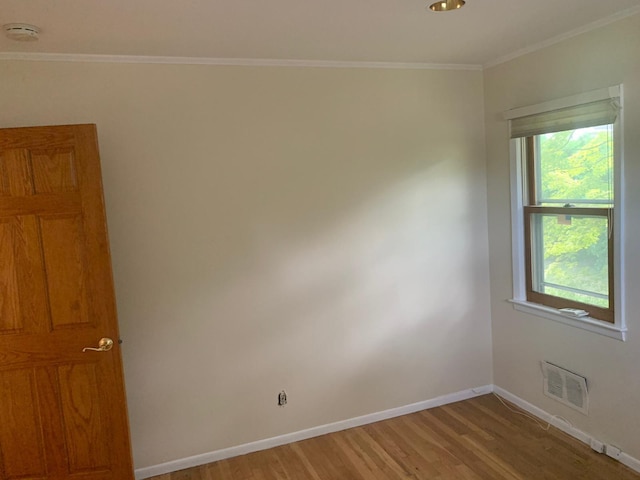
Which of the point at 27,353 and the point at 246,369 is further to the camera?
the point at 246,369

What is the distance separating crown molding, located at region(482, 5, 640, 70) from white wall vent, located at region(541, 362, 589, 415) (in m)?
2.11

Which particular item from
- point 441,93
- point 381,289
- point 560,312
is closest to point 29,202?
point 381,289

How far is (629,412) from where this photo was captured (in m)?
2.84

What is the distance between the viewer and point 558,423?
3.32 meters

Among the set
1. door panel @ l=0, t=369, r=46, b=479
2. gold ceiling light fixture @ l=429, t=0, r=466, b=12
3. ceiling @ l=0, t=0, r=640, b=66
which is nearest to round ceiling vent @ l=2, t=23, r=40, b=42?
ceiling @ l=0, t=0, r=640, b=66

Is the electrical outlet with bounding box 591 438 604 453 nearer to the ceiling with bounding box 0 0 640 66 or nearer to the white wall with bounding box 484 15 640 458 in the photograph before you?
the white wall with bounding box 484 15 640 458

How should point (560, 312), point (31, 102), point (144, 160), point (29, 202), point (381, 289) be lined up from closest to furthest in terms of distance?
1. point (29, 202)
2. point (31, 102)
3. point (144, 160)
4. point (560, 312)
5. point (381, 289)

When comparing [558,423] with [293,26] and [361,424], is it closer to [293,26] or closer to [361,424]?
[361,424]

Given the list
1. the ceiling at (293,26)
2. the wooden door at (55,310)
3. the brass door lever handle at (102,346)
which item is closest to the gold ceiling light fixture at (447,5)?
the ceiling at (293,26)

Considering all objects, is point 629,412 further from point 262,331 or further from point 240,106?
point 240,106

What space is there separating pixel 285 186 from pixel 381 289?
3.36ft

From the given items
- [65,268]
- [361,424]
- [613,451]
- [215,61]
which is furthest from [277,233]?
[613,451]

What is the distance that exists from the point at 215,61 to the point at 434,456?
2816mm

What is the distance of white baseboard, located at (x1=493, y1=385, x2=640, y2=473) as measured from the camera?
2.84 meters
